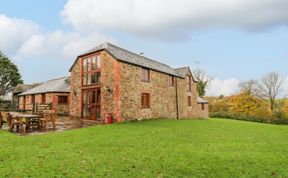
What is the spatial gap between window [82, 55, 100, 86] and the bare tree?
38654 millimetres

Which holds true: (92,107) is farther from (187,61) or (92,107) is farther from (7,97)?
(7,97)

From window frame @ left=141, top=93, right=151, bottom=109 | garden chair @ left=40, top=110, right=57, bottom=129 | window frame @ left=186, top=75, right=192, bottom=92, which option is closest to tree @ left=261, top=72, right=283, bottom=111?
window frame @ left=186, top=75, right=192, bottom=92

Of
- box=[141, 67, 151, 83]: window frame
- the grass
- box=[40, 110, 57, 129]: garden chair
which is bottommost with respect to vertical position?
the grass

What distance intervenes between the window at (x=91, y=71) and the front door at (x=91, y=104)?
2.92ft

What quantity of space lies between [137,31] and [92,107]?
317 inches

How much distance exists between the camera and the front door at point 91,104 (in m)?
18.4

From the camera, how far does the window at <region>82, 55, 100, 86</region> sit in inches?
744

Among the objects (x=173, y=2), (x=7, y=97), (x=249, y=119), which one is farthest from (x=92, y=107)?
(x=7, y=97)

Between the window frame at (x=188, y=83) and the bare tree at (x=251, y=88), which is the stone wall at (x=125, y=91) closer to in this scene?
the window frame at (x=188, y=83)

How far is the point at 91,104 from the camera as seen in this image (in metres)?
19.0

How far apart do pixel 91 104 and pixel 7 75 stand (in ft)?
117

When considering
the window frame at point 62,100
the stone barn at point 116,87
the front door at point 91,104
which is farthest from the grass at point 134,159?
the window frame at point 62,100

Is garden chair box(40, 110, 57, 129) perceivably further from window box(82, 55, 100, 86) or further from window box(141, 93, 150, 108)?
window box(141, 93, 150, 108)

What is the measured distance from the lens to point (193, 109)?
30.8 m
